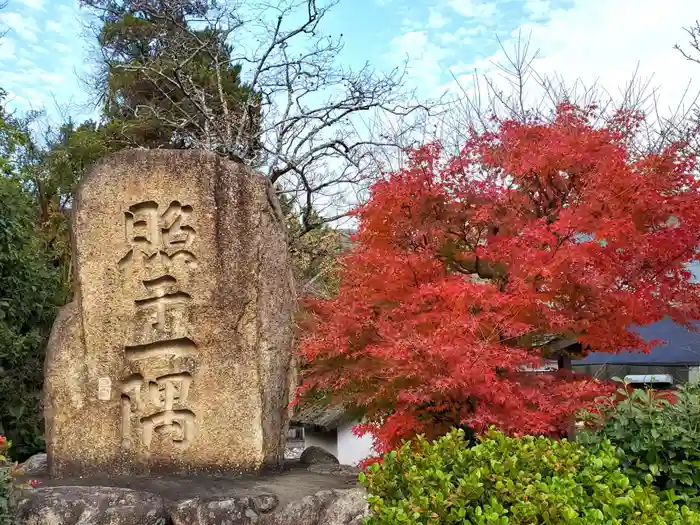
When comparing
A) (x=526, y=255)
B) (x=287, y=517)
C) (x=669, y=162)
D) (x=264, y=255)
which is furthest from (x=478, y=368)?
(x=669, y=162)

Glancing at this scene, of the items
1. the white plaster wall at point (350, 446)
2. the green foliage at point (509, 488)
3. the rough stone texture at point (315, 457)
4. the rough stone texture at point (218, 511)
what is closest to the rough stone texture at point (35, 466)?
the rough stone texture at point (218, 511)

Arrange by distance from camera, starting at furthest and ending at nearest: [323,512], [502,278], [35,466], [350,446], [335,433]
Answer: [335,433] → [350,446] → [35,466] → [502,278] → [323,512]

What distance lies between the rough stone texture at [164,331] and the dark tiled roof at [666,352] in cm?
619

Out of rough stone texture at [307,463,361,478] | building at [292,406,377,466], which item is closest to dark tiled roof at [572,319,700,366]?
building at [292,406,377,466]

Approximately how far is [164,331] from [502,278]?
126 inches

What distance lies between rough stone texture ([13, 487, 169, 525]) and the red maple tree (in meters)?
1.79

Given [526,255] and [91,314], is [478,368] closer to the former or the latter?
[526,255]

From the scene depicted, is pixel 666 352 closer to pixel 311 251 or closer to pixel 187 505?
pixel 311 251

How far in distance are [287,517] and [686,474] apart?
2.81m

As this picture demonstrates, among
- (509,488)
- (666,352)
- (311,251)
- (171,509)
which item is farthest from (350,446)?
(509,488)

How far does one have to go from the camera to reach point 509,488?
2744mm

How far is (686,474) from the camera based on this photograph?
371 centimetres

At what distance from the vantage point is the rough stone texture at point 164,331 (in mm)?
5531

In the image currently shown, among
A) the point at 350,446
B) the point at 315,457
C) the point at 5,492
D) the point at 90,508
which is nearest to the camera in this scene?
the point at 5,492
